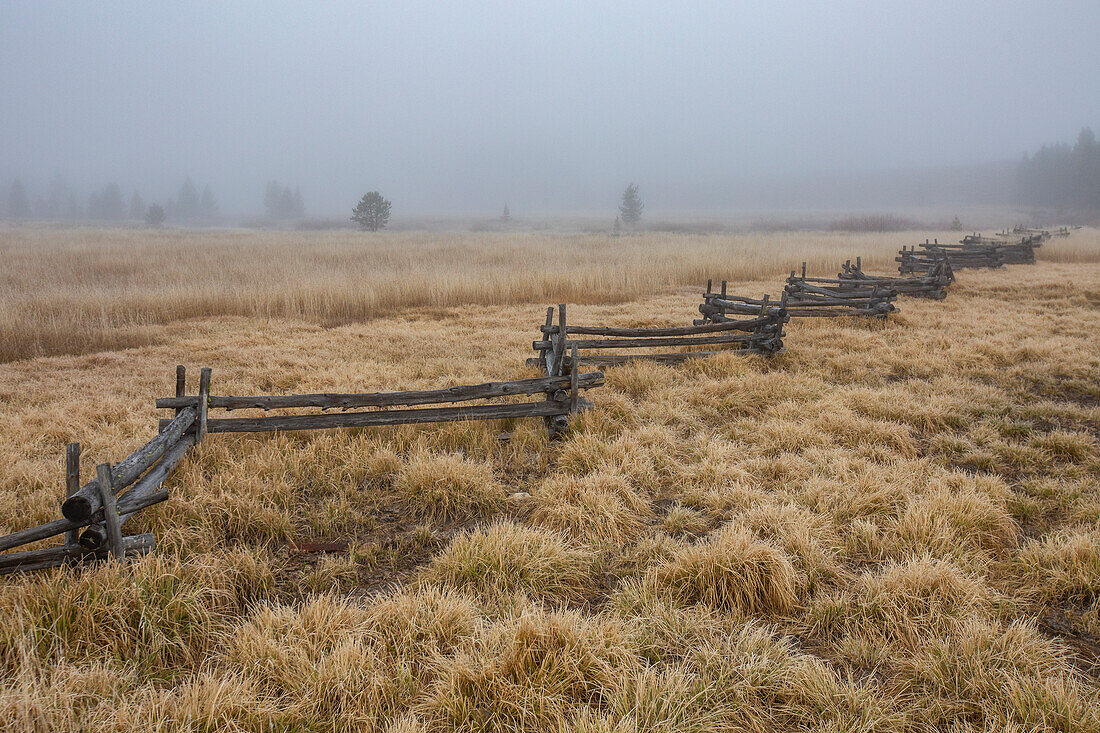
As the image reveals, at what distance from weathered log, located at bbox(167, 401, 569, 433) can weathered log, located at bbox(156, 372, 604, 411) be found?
12 centimetres

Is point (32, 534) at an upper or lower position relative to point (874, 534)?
upper

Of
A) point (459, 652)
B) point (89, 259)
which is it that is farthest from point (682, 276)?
point (89, 259)

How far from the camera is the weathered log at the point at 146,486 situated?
9.83 feet

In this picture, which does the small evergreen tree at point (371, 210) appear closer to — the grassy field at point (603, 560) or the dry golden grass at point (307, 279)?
the dry golden grass at point (307, 279)

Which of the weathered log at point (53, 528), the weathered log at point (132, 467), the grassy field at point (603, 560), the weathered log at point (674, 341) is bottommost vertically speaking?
the grassy field at point (603, 560)

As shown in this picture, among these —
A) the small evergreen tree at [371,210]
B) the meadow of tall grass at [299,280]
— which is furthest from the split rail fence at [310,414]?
the small evergreen tree at [371,210]

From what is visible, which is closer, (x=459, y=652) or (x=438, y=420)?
(x=459, y=652)

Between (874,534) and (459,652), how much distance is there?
9.19 ft

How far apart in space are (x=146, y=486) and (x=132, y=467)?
212mm

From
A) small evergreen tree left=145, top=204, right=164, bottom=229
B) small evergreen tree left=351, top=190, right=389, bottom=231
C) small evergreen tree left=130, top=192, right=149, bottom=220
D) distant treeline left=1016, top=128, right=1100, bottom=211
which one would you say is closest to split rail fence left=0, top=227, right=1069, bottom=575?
small evergreen tree left=351, top=190, right=389, bottom=231

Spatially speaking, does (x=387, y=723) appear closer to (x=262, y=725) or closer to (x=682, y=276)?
(x=262, y=725)

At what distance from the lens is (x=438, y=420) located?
17.1ft

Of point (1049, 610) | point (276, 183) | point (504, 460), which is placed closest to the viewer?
point (1049, 610)

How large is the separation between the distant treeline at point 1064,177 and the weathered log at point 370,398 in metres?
88.7
